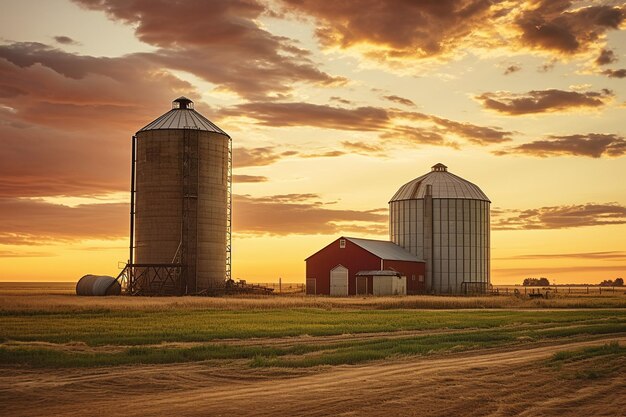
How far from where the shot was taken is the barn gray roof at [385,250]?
8825 cm

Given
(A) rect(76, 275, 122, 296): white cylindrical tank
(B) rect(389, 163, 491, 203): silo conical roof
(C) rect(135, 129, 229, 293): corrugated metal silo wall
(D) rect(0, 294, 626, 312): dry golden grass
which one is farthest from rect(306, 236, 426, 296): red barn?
(A) rect(76, 275, 122, 296): white cylindrical tank

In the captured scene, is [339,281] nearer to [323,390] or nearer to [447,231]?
[447,231]

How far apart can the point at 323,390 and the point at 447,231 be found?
256 feet

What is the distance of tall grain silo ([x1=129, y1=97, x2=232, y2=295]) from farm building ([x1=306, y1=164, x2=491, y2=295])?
48.0 ft

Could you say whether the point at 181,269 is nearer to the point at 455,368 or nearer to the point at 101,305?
the point at 101,305

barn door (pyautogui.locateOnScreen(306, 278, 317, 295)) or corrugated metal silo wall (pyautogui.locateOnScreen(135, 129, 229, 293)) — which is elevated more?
corrugated metal silo wall (pyautogui.locateOnScreen(135, 129, 229, 293))

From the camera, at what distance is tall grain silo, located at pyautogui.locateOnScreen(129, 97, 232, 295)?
252 feet

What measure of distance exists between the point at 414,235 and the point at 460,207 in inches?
269

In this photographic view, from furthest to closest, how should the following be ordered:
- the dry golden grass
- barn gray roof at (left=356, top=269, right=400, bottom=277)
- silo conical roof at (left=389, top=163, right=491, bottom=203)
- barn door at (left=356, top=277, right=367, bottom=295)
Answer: silo conical roof at (left=389, top=163, right=491, bottom=203) < barn door at (left=356, top=277, right=367, bottom=295) < barn gray roof at (left=356, top=269, right=400, bottom=277) < the dry golden grass

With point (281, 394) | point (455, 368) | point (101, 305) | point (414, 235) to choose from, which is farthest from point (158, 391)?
point (414, 235)

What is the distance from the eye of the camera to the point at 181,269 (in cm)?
A: 7644

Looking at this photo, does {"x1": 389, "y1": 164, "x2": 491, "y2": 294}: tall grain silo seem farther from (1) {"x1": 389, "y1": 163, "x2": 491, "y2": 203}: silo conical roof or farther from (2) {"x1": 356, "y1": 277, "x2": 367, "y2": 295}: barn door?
(2) {"x1": 356, "y1": 277, "x2": 367, "y2": 295}: barn door

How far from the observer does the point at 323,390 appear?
19.9 metres

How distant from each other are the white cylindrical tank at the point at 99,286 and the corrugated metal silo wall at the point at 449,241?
3820cm
